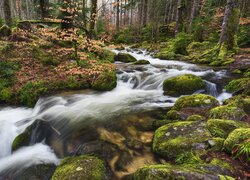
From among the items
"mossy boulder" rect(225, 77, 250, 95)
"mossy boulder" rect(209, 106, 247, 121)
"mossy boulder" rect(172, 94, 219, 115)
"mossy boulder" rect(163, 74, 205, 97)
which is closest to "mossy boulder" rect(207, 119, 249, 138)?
"mossy boulder" rect(209, 106, 247, 121)

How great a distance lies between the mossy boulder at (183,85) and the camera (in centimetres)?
792

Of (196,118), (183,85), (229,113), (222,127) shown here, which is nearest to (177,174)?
(222,127)

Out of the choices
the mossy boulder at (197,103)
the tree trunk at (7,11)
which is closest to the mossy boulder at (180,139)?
the mossy boulder at (197,103)

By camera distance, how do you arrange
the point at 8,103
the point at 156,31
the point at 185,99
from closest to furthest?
1. the point at 185,99
2. the point at 8,103
3. the point at 156,31

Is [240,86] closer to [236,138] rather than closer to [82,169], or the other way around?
[236,138]

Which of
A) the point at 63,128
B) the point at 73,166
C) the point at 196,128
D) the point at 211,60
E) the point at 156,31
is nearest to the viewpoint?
the point at 73,166

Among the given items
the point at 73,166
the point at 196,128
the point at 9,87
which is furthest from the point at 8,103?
the point at 196,128

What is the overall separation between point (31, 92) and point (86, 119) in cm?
290

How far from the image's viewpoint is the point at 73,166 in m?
3.70

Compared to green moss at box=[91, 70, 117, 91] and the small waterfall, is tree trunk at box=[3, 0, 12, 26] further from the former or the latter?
the small waterfall

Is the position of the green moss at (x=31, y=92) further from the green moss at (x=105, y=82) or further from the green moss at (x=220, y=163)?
the green moss at (x=220, y=163)

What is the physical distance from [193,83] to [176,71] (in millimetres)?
2889

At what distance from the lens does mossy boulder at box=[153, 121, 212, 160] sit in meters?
4.02

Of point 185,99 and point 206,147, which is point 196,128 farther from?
point 185,99
